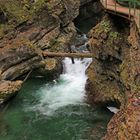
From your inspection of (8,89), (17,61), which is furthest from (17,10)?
(8,89)

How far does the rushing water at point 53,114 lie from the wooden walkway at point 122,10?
202 inches

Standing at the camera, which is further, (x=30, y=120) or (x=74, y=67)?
(x=74, y=67)

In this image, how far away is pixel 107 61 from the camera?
20891mm

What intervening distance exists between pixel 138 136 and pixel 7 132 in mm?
9753

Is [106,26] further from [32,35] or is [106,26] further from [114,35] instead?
[32,35]

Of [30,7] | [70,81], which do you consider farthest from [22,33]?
[70,81]

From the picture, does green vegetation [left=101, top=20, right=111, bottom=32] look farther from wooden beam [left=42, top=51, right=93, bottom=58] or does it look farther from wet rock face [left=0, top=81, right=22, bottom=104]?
wet rock face [left=0, top=81, right=22, bottom=104]

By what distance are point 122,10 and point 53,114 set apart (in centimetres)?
636

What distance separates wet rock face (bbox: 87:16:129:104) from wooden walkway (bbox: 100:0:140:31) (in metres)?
0.71

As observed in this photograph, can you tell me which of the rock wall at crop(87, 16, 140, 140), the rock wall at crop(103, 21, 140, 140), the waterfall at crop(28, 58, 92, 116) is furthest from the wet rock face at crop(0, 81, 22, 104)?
the rock wall at crop(103, 21, 140, 140)

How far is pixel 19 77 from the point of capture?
78.9 feet

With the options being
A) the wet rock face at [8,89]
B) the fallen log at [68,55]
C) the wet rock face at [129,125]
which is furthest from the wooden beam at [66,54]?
the wet rock face at [129,125]

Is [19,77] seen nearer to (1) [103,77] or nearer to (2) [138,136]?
(1) [103,77]

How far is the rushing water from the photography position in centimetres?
1914
